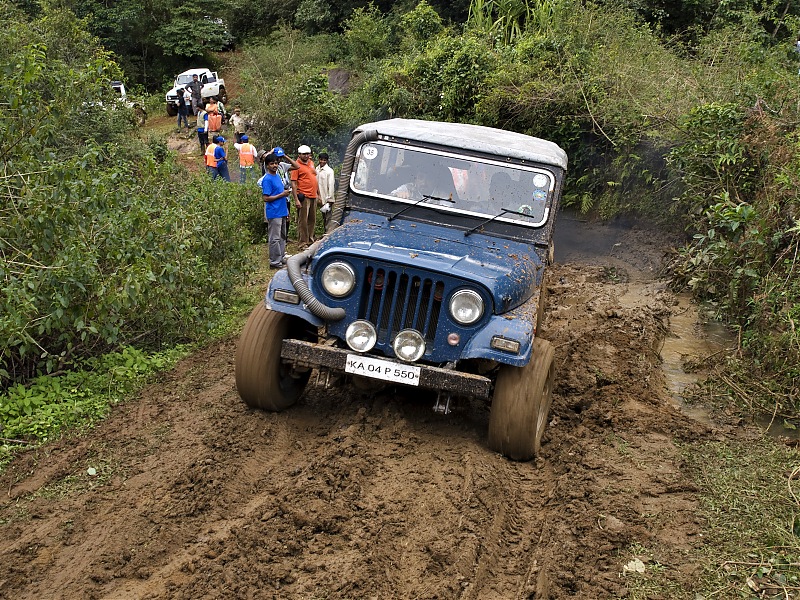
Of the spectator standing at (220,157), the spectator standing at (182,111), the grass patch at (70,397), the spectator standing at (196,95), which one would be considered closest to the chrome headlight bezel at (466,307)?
the grass patch at (70,397)

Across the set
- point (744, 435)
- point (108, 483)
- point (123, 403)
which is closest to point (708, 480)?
point (744, 435)

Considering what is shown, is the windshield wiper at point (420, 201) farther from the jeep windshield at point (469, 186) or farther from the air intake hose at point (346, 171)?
the air intake hose at point (346, 171)

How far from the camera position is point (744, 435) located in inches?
235

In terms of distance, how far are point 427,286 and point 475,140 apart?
174 cm

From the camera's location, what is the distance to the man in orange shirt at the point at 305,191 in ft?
36.1

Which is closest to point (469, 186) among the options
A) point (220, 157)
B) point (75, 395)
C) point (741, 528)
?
point (741, 528)

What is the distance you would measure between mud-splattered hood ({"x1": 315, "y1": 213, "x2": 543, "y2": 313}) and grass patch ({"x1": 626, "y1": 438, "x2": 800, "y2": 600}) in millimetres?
1644

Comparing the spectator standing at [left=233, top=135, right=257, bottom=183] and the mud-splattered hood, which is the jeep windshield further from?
the spectator standing at [left=233, top=135, right=257, bottom=183]

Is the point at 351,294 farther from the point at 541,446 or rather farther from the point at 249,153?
the point at 249,153

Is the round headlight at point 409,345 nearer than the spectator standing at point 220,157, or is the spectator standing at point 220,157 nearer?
the round headlight at point 409,345

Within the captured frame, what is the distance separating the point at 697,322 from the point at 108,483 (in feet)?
21.1

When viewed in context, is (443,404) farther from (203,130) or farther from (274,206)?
(203,130)

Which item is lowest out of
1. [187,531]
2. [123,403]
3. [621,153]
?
[123,403]

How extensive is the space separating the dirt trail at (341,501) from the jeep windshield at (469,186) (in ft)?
4.85
